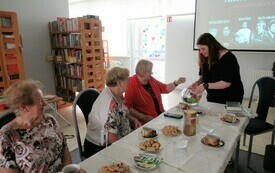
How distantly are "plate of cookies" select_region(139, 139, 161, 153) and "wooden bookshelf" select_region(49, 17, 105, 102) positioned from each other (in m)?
2.89

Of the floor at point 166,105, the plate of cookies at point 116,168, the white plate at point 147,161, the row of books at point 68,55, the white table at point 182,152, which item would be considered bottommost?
the floor at point 166,105

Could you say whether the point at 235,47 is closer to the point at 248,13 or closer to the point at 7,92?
the point at 248,13

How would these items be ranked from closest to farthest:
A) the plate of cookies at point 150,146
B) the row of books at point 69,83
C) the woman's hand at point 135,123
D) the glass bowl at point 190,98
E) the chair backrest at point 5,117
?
the plate of cookies at point 150,146 → the chair backrest at point 5,117 → the woman's hand at point 135,123 → the glass bowl at point 190,98 → the row of books at point 69,83

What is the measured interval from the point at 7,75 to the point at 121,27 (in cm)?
429

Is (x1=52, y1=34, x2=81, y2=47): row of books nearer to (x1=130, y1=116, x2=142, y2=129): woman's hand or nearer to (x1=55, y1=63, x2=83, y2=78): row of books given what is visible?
(x1=55, y1=63, x2=83, y2=78): row of books

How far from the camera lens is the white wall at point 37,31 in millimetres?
3900

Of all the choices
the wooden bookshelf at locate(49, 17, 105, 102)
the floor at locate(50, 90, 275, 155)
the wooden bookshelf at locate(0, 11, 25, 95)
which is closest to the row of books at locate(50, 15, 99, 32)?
the wooden bookshelf at locate(49, 17, 105, 102)

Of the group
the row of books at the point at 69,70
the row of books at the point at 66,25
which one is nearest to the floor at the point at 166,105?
the row of books at the point at 69,70

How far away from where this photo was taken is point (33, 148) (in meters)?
1.14

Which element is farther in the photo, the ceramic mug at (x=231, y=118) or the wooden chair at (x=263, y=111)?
the wooden chair at (x=263, y=111)

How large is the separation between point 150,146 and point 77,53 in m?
3.14

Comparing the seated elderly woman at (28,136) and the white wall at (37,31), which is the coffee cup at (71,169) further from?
the white wall at (37,31)

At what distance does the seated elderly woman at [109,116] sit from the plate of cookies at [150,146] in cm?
28

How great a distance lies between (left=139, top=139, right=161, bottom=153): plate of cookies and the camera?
117 cm
